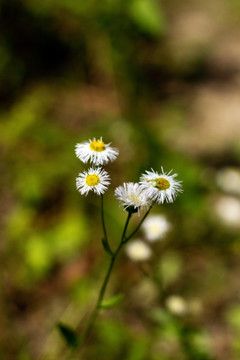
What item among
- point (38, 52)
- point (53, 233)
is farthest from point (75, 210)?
point (38, 52)

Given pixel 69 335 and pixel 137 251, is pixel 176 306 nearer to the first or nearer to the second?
pixel 137 251

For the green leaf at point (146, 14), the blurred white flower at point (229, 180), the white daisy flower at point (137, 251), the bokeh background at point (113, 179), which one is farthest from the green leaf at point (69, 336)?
the green leaf at point (146, 14)

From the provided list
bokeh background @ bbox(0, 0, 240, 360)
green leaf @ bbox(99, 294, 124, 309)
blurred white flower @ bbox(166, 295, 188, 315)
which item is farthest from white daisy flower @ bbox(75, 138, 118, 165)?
blurred white flower @ bbox(166, 295, 188, 315)

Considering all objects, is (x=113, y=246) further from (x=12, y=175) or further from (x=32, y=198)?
(x=12, y=175)

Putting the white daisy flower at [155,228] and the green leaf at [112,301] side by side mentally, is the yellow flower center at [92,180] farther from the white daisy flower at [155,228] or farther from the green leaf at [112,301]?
the white daisy flower at [155,228]

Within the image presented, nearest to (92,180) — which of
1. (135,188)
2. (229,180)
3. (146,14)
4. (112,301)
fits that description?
(135,188)
